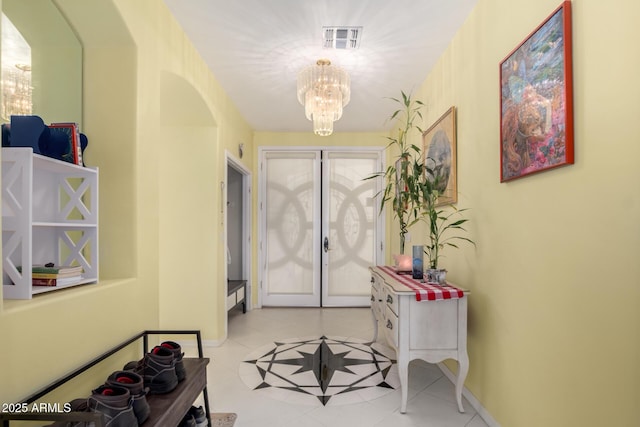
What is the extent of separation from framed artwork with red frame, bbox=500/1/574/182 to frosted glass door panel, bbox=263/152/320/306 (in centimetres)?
362

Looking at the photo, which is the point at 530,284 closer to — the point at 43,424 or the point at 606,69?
the point at 606,69

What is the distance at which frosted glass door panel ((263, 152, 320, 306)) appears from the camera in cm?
540

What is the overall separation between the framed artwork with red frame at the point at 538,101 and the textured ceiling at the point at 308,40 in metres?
0.84

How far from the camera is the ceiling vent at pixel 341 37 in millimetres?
2596

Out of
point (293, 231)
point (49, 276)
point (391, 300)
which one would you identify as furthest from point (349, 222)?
point (49, 276)

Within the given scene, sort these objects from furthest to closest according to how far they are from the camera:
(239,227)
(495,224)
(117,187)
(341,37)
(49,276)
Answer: (239,227) < (341,37) < (495,224) < (117,187) < (49,276)

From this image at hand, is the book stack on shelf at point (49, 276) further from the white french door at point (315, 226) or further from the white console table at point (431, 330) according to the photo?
the white french door at point (315, 226)

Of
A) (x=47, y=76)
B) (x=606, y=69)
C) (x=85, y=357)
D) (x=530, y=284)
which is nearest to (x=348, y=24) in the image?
(x=606, y=69)

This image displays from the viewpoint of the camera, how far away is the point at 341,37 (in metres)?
2.69

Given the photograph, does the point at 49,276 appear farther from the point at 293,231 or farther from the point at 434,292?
the point at 293,231

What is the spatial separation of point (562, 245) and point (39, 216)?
2.37 metres

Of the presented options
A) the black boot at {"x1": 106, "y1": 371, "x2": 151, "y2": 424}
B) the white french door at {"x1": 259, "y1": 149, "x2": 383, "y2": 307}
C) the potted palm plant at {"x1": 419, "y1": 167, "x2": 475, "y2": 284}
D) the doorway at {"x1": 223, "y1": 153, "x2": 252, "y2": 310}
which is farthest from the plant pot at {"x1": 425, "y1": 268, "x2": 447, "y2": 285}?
the doorway at {"x1": 223, "y1": 153, "x2": 252, "y2": 310}

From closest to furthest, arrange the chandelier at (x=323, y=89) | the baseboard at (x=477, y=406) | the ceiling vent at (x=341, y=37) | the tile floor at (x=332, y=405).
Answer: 1. the baseboard at (x=477, y=406)
2. the tile floor at (x=332, y=405)
3. the ceiling vent at (x=341, y=37)
4. the chandelier at (x=323, y=89)

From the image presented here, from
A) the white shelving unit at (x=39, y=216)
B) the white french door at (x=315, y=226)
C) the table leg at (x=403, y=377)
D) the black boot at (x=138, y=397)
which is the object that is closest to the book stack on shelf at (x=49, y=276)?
the white shelving unit at (x=39, y=216)
